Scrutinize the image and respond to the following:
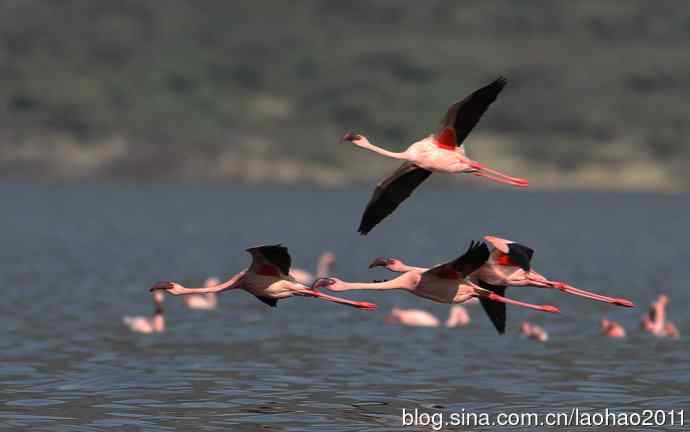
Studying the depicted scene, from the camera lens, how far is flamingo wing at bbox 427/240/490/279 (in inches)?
1060

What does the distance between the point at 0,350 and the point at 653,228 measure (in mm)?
133636

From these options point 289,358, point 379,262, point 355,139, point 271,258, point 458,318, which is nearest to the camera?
point 355,139

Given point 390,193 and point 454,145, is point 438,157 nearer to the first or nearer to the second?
point 454,145

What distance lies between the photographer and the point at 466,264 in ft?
89.6

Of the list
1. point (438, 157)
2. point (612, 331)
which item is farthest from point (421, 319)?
point (438, 157)

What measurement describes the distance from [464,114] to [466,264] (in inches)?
112

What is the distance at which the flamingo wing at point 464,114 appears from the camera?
25297mm

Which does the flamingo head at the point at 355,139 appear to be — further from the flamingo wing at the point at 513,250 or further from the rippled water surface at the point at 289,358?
the rippled water surface at the point at 289,358

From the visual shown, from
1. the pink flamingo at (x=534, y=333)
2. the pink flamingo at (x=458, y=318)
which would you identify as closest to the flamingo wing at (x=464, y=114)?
the pink flamingo at (x=534, y=333)

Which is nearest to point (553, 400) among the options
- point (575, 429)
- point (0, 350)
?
point (575, 429)

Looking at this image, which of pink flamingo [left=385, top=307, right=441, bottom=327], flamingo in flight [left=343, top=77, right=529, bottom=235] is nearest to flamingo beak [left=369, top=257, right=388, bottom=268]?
flamingo in flight [left=343, top=77, right=529, bottom=235]

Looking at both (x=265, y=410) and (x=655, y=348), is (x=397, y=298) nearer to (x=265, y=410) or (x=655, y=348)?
(x=655, y=348)

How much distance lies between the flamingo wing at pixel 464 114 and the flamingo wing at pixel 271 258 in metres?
3.08

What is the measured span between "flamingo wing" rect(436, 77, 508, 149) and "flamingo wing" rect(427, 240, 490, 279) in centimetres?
180
